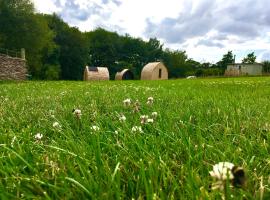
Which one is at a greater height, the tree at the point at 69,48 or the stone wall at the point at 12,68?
the tree at the point at 69,48

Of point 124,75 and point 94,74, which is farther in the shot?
point 124,75

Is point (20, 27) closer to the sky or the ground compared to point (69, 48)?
closer to the sky

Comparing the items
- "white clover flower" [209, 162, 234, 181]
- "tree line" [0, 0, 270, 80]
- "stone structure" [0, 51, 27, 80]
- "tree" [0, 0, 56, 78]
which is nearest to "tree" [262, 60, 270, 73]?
"tree line" [0, 0, 270, 80]

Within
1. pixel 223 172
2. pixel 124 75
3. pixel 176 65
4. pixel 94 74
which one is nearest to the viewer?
pixel 223 172

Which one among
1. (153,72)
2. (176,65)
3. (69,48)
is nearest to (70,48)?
(69,48)

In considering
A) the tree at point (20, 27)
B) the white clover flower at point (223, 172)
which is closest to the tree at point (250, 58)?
the tree at point (20, 27)

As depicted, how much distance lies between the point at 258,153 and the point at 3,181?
4.96 ft

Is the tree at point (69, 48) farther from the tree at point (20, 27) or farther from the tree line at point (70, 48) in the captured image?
the tree at point (20, 27)

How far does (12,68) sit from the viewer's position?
42344 millimetres

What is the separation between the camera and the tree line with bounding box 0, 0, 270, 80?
5109cm

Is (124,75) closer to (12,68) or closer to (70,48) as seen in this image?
(70,48)

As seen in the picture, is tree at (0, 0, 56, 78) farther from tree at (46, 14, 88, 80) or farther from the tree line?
tree at (46, 14, 88, 80)

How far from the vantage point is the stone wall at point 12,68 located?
40.7 meters

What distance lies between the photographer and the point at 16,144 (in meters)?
2.48
